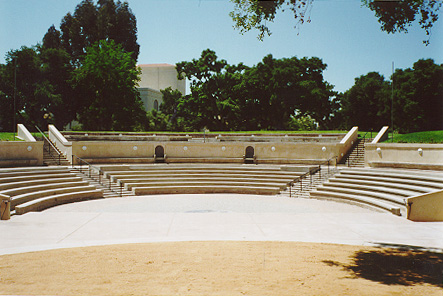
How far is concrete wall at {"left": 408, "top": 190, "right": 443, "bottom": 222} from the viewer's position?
1350 cm

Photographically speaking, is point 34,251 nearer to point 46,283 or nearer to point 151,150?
point 46,283

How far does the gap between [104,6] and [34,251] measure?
122 feet

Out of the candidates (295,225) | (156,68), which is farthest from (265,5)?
(156,68)

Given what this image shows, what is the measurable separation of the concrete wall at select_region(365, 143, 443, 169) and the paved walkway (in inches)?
269

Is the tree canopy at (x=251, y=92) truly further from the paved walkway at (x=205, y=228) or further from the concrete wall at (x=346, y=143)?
the paved walkway at (x=205, y=228)

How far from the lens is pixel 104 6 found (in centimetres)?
4047

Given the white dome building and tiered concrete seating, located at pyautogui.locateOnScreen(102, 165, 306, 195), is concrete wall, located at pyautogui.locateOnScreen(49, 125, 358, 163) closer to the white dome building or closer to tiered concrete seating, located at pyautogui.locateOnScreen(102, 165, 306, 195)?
tiered concrete seating, located at pyautogui.locateOnScreen(102, 165, 306, 195)

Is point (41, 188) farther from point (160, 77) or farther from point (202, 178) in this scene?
point (160, 77)

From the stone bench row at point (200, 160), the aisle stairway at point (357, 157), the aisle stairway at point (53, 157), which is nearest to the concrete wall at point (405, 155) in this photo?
the aisle stairway at point (357, 157)

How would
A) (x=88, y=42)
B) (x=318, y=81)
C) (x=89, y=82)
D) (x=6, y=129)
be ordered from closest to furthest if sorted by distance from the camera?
(x=6, y=129) < (x=89, y=82) < (x=318, y=81) < (x=88, y=42)

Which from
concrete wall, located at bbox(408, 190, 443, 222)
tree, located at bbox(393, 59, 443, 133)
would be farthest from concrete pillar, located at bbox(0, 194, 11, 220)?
tree, located at bbox(393, 59, 443, 133)

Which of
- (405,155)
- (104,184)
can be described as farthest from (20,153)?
(405,155)

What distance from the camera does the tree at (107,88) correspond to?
4203cm

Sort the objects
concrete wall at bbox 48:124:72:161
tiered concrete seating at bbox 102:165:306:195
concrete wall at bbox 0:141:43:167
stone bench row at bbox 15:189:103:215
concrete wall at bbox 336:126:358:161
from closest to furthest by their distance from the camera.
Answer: stone bench row at bbox 15:189:103:215, concrete wall at bbox 0:141:43:167, tiered concrete seating at bbox 102:165:306:195, concrete wall at bbox 48:124:72:161, concrete wall at bbox 336:126:358:161
